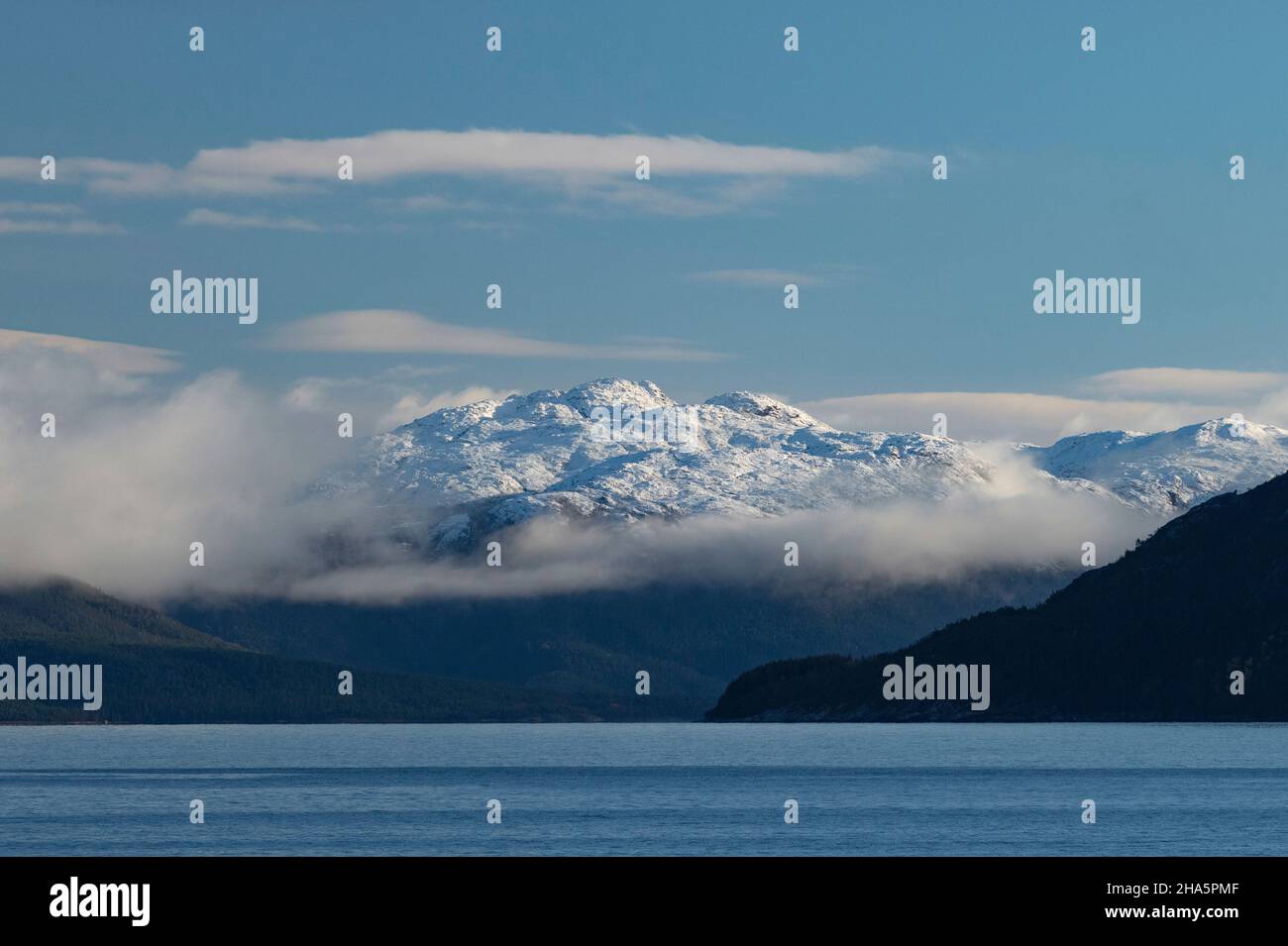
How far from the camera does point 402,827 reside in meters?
166
